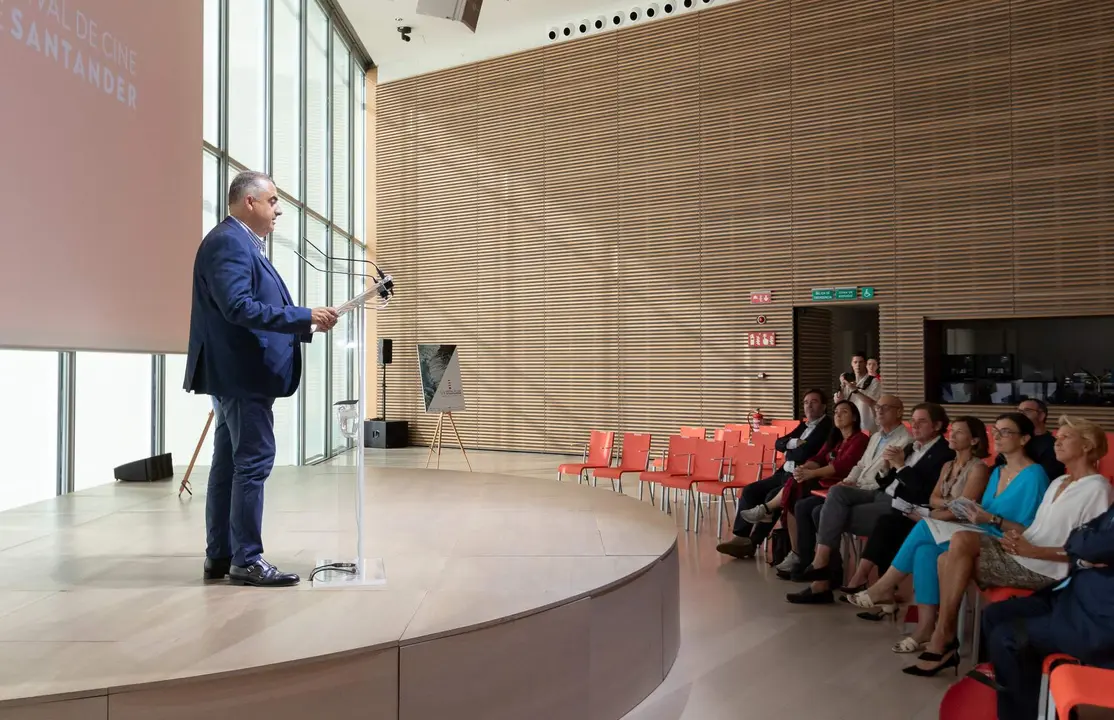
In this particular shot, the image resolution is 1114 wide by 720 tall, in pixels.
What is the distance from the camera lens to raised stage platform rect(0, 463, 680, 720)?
7.20 ft

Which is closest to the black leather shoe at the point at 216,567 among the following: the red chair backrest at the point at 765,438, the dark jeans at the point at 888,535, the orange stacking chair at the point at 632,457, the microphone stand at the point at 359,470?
the microphone stand at the point at 359,470

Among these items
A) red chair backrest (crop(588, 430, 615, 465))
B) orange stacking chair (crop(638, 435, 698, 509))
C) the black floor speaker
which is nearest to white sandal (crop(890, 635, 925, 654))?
orange stacking chair (crop(638, 435, 698, 509))

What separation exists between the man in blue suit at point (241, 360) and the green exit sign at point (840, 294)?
889 centimetres

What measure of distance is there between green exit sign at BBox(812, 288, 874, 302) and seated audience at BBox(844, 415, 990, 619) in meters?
6.25

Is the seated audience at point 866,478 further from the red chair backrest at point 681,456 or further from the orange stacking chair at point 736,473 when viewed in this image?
the red chair backrest at point 681,456

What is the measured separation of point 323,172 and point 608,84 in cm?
475

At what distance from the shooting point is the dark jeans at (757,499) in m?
5.77

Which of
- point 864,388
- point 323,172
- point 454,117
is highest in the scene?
point 454,117

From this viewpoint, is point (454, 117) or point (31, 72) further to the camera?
point (454, 117)

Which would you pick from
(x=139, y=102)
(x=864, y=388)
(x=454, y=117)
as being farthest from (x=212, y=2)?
(x=864, y=388)

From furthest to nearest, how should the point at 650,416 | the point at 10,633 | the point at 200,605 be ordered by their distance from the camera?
the point at 650,416
the point at 200,605
the point at 10,633

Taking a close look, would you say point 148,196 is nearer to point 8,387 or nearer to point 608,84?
point 8,387

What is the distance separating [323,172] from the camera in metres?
12.2

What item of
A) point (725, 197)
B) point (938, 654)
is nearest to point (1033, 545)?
point (938, 654)
